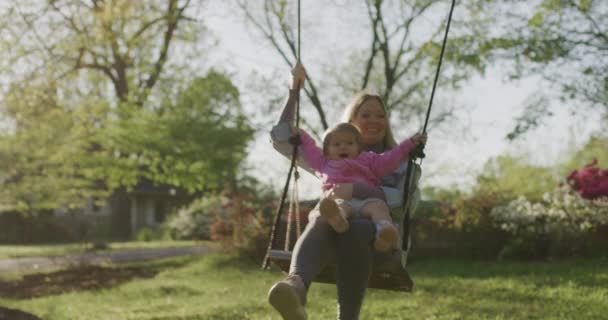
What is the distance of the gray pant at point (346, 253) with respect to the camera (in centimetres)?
340

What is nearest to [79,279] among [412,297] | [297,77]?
[412,297]

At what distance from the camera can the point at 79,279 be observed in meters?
12.6

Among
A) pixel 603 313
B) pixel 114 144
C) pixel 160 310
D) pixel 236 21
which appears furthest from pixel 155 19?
pixel 603 313

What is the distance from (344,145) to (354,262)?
0.73 meters

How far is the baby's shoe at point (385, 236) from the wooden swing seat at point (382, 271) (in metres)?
0.12

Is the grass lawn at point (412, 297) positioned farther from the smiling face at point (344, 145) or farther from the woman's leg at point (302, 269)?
the woman's leg at point (302, 269)

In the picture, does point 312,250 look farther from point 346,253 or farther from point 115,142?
point 115,142

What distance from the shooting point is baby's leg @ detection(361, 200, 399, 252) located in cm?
334

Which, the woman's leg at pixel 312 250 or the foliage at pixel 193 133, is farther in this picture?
the foliage at pixel 193 133

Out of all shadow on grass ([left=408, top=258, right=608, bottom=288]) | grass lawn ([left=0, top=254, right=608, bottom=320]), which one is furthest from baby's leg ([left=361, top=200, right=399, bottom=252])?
shadow on grass ([left=408, top=258, right=608, bottom=288])

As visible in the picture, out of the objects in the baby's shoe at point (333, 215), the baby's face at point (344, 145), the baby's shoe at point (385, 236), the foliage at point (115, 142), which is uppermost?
the foliage at point (115, 142)

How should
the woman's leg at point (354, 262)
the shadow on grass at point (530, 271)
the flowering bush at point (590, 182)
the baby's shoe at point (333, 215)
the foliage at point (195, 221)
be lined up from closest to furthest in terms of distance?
the baby's shoe at point (333, 215) < the woman's leg at point (354, 262) < the shadow on grass at point (530, 271) < the flowering bush at point (590, 182) < the foliage at point (195, 221)

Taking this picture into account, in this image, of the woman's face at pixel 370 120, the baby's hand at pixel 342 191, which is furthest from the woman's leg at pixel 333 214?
the woman's face at pixel 370 120

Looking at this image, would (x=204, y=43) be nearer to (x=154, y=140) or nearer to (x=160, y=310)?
(x=154, y=140)
